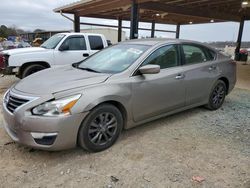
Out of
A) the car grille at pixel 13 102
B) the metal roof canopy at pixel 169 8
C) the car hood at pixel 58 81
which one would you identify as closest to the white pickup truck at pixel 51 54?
the metal roof canopy at pixel 169 8

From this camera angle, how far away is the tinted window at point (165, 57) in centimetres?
367

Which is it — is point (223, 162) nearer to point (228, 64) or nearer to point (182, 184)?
point (182, 184)

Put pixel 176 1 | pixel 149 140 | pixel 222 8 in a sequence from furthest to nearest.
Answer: pixel 222 8, pixel 176 1, pixel 149 140

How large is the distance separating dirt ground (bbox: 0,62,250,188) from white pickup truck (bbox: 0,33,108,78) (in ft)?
10.6

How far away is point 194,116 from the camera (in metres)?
4.57

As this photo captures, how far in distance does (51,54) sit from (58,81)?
428 centimetres

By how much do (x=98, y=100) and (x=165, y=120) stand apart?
1.82m

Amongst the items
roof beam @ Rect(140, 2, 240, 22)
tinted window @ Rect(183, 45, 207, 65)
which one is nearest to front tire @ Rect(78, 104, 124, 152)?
tinted window @ Rect(183, 45, 207, 65)

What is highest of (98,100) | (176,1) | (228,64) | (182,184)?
(176,1)

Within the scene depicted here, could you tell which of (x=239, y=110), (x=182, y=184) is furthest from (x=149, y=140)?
(x=239, y=110)

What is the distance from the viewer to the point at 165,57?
3889 millimetres

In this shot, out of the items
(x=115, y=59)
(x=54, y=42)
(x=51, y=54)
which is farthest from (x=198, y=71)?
(x=54, y=42)

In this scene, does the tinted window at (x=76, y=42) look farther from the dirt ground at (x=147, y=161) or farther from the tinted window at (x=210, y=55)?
the tinted window at (x=210, y=55)

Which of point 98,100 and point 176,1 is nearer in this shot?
point 98,100
